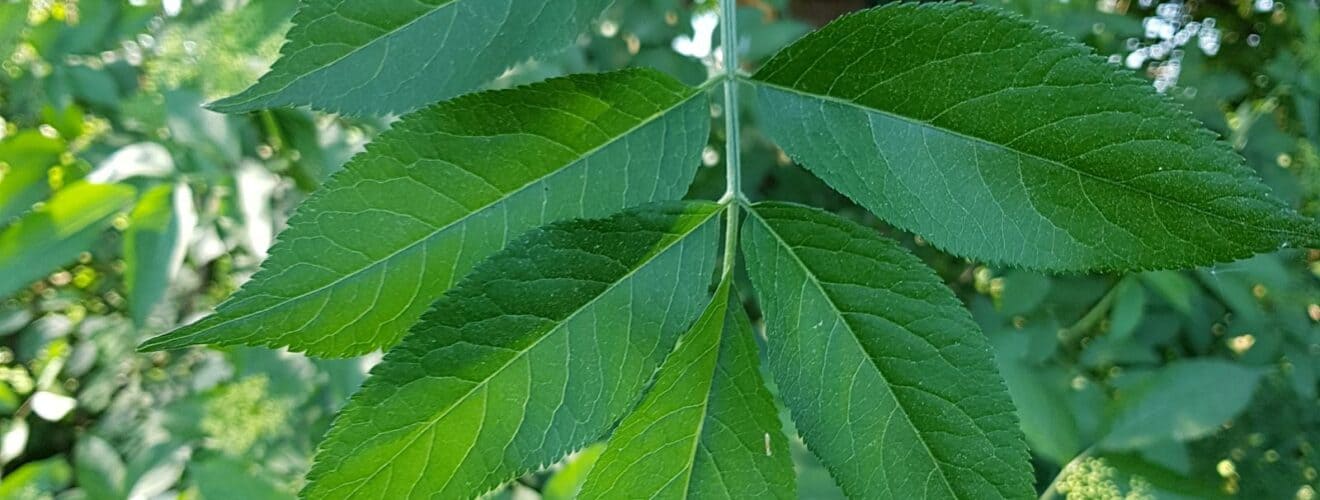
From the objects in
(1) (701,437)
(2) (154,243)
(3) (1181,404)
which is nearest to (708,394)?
(1) (701,437)

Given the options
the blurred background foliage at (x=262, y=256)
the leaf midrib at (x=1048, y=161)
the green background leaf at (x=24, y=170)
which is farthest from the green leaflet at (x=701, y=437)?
the green background leaf at (x=24, y=170)

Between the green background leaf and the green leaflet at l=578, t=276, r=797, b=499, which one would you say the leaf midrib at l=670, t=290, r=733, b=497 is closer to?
the green leaflet at l=578, t=276, r=797, b=499

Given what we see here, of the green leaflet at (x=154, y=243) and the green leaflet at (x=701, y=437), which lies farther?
the green leaflet at (x=154, y=243)

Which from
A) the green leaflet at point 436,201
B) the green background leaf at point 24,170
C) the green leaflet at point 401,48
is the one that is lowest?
the green leaflet at point 436,201

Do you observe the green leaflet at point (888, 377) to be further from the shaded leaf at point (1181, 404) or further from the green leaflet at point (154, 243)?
the green leaflet at point (154, 243)

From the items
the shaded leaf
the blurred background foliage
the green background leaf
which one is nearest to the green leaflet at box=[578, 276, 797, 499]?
the blurred background foliage

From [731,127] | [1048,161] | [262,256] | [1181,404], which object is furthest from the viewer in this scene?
[262,256]

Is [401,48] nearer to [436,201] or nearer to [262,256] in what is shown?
[436,201]
